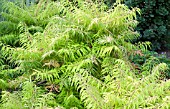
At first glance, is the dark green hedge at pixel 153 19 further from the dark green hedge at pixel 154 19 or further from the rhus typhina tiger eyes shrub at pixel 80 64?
the rhus typhina tiger eyes shrub at pixel 80 64

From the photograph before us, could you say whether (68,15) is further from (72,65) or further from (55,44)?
(72,65)

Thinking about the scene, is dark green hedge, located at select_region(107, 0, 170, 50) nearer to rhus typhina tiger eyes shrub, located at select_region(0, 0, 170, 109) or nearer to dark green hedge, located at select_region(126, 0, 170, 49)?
dark green hedge, located at select_region(126, 0, 170, 49)

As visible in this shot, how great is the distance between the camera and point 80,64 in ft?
9.25

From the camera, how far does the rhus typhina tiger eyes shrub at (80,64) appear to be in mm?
2543

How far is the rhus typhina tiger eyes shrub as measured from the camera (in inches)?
100

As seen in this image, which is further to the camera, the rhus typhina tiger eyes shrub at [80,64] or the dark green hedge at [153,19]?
the dark green hedge at [153,19]

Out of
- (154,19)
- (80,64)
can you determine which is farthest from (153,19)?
(80,64)

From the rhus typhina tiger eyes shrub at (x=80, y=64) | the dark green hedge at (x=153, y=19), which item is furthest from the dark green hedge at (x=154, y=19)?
the rhus typhina tiger eyes shrub at (x=80, y=64)

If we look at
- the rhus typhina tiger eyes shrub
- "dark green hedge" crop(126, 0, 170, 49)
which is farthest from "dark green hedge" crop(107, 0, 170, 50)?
the rhus typhina tiger eyes shrub

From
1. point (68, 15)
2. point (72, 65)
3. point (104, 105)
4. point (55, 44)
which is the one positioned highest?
point (68, 15)

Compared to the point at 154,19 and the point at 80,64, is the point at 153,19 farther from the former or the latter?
the point at 80,64

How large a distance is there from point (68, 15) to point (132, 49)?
858mm

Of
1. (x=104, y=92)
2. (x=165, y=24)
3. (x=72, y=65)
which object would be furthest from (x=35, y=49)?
(x=165, y=24)

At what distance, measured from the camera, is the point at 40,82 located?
9.71 feet
